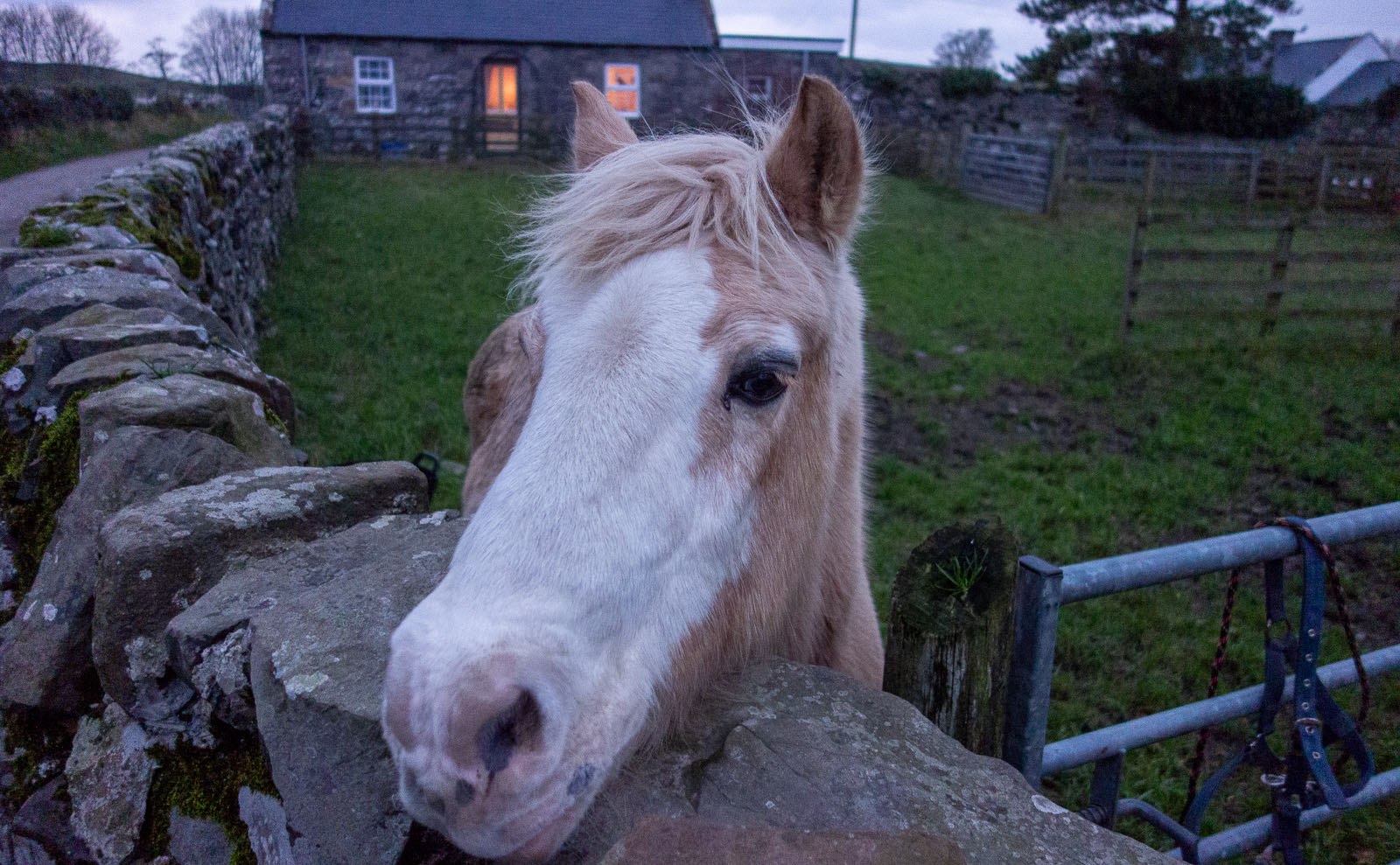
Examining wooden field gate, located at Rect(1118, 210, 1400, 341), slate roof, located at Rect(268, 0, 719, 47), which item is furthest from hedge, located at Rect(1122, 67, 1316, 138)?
wooden field gate, located at Rect(1118, 210, 1400, 341)

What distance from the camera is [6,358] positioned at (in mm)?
3027

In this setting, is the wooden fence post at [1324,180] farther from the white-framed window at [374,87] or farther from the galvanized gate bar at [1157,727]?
the white-framed window at [374,87]

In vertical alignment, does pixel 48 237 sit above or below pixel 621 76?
below

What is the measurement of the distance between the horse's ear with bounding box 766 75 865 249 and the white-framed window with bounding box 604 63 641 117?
25.2m

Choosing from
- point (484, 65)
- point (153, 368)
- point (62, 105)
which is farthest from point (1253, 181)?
point (62, 105)

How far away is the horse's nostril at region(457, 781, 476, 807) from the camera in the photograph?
1.22m

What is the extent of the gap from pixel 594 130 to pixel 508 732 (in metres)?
1.83

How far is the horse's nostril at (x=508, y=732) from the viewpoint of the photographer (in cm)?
124

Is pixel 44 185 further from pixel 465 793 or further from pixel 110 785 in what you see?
pixel 465 793

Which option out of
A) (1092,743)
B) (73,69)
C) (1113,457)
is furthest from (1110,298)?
(73,69)

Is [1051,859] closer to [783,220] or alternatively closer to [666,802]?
[666,802]

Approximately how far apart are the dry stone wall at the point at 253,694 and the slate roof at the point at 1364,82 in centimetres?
5743

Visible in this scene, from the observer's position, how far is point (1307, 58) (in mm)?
51281

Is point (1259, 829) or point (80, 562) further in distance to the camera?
point (1259, 829)
